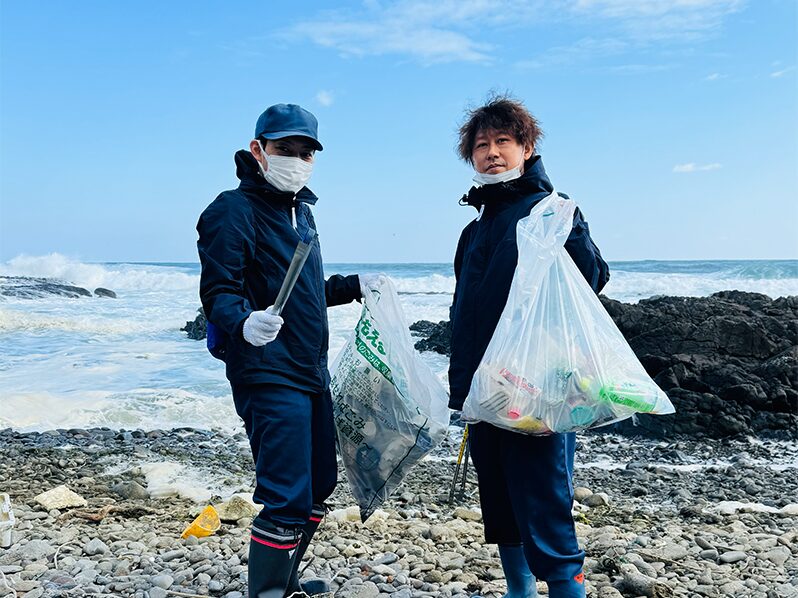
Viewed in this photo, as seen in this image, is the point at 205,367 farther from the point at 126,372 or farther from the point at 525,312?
the point at 525,312

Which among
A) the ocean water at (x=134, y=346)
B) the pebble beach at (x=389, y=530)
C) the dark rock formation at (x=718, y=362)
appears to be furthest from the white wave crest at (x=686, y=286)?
the pebble beach at (x=389, y=530)

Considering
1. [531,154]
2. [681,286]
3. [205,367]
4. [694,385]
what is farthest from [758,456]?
[681,286]

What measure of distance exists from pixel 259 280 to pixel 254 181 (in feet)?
1.24

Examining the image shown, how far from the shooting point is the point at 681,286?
105 feet

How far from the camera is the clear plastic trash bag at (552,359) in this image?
7.86 ft

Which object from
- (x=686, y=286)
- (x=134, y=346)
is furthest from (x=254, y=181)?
(x=686, y=286)

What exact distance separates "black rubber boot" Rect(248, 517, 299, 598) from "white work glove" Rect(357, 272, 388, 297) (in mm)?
1031

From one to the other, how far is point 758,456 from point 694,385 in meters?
1.75

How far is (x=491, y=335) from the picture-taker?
8.73ft

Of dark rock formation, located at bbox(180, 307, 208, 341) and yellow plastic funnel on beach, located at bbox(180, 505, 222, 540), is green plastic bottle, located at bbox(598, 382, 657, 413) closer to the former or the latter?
yellow plastic funnel on beach, located at bbox(180, 505, 222, 540)

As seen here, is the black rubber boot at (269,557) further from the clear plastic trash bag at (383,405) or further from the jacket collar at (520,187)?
the jacket collar at (520,187)

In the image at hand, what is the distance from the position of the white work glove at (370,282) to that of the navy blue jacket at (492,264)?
0.48 metres

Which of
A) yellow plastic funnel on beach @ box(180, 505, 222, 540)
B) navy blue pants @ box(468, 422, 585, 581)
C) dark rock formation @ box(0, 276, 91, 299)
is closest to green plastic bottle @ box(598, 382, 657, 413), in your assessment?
navy blue pants @ box(468, 422, 585, 581)

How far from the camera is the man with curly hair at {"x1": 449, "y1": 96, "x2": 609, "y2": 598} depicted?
254 cm
